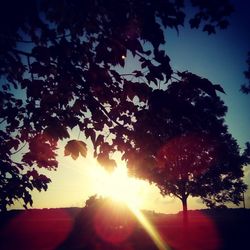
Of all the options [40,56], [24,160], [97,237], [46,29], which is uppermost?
[46,29]

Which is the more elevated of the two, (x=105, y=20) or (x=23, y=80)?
(x=105, y=20)

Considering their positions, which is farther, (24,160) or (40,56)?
(24,160)

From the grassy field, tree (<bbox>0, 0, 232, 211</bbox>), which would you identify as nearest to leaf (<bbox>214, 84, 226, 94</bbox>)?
tree (<bbox>0, 0, 232, 211</bbox>)

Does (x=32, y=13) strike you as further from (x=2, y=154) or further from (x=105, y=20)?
(x=2, y=154)

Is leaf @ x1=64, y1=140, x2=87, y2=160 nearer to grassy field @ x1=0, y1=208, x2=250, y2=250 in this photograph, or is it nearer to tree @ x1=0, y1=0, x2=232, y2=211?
tree @ x1=0, y1=0, x2=232, y2=211

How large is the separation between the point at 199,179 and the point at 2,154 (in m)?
26.5

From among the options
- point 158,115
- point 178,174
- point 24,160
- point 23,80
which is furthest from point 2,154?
point 178,174

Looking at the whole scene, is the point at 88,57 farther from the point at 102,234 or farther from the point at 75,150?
the point at 102,234

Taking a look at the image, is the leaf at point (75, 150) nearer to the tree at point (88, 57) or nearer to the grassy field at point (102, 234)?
the tree at point (88, 57)

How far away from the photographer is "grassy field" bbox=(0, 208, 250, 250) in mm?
22484

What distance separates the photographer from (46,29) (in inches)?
173

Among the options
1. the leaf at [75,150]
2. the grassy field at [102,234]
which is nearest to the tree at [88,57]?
the leaf at [75,150]

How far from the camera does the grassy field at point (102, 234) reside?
22484 mm

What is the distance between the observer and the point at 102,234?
2278cm
